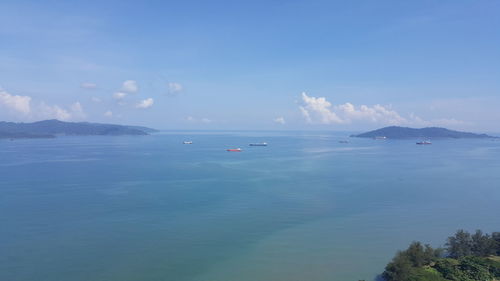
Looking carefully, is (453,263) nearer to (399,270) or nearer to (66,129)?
(399,270)

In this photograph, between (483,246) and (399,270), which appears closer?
(399,270)

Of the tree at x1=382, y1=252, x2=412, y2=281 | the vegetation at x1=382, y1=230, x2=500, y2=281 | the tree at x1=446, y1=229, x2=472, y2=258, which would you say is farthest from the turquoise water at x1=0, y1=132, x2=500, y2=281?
the tree at x1=446, y1=229, x2=472, y2=258

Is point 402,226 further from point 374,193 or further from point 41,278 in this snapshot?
point 41,278

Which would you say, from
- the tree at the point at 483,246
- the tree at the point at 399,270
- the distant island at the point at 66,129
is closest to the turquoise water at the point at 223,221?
the tree at the point at 399,270

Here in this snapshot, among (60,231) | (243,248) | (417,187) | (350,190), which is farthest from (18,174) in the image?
(417,187)

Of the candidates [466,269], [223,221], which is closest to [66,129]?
[223,221]
